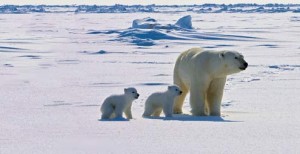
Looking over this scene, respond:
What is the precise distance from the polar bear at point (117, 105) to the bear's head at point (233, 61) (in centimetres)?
101

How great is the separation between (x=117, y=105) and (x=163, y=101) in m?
0.52

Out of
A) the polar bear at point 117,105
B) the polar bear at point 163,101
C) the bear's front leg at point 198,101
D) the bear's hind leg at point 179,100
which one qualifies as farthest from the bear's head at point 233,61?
the polar bear at point 117,105

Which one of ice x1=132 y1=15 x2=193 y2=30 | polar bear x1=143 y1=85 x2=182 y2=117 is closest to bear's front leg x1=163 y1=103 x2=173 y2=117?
polar bear x1=143 y1=85 x2=182 y2=117

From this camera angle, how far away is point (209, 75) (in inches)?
241

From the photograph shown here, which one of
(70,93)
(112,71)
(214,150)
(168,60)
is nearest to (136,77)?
(112,71)

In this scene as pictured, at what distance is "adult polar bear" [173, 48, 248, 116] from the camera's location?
236 inches

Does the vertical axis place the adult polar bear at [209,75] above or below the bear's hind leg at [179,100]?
above

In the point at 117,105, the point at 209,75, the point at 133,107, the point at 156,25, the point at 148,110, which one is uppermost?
the point at 209,75

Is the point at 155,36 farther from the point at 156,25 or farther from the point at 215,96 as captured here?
the point at 215,96

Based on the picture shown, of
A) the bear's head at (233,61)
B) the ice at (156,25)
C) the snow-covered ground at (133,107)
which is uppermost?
the bear's head at (233,61)

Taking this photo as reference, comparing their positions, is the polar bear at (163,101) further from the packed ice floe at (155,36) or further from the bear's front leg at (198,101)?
the packed ice floe at (155,36)

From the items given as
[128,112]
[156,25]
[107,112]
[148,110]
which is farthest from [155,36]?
[107,112]

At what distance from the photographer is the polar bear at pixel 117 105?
562cm

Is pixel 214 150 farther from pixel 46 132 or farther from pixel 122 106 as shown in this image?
pixel 122 106
